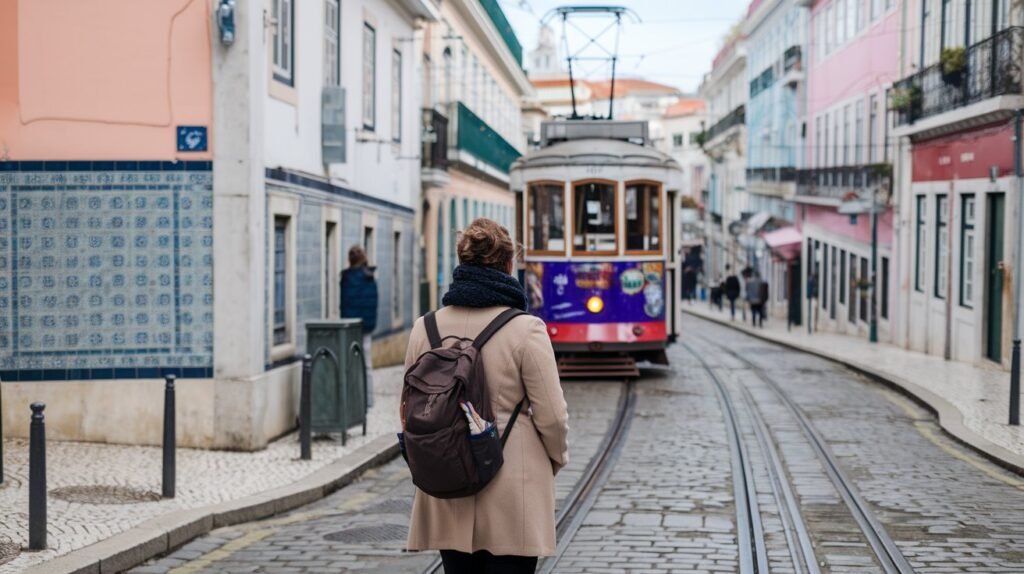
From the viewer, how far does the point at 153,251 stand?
1273 centimetres

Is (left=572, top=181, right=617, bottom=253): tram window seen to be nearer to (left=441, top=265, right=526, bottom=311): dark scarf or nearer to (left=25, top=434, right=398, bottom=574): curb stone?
(left=25, top=434, right=398, bottom=574): curb stone

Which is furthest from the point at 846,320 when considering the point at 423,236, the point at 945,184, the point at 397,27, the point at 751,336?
the point at 397,27

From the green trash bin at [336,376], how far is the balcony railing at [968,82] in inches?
486

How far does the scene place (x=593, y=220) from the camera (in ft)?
65.0

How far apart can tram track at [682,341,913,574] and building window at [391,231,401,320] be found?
20.9 feet

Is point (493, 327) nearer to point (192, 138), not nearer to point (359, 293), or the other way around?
point (192, 138)

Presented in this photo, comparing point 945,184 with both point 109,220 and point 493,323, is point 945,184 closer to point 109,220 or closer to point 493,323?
point 109,220

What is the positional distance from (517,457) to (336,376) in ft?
27.5

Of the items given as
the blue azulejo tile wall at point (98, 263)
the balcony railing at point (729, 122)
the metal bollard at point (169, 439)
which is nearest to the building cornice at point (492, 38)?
the balcony railing at point (729, 122)

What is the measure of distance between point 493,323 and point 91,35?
A: 29.5ft

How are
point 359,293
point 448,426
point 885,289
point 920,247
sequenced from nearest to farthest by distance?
point 448,426, point 359,293, point 920,247, point 885,289

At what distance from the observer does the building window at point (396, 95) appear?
Answer: 2208 centimetres

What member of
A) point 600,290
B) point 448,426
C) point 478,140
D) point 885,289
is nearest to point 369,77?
point 600,290

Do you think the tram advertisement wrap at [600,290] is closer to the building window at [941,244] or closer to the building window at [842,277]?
the building window at [941,244]
